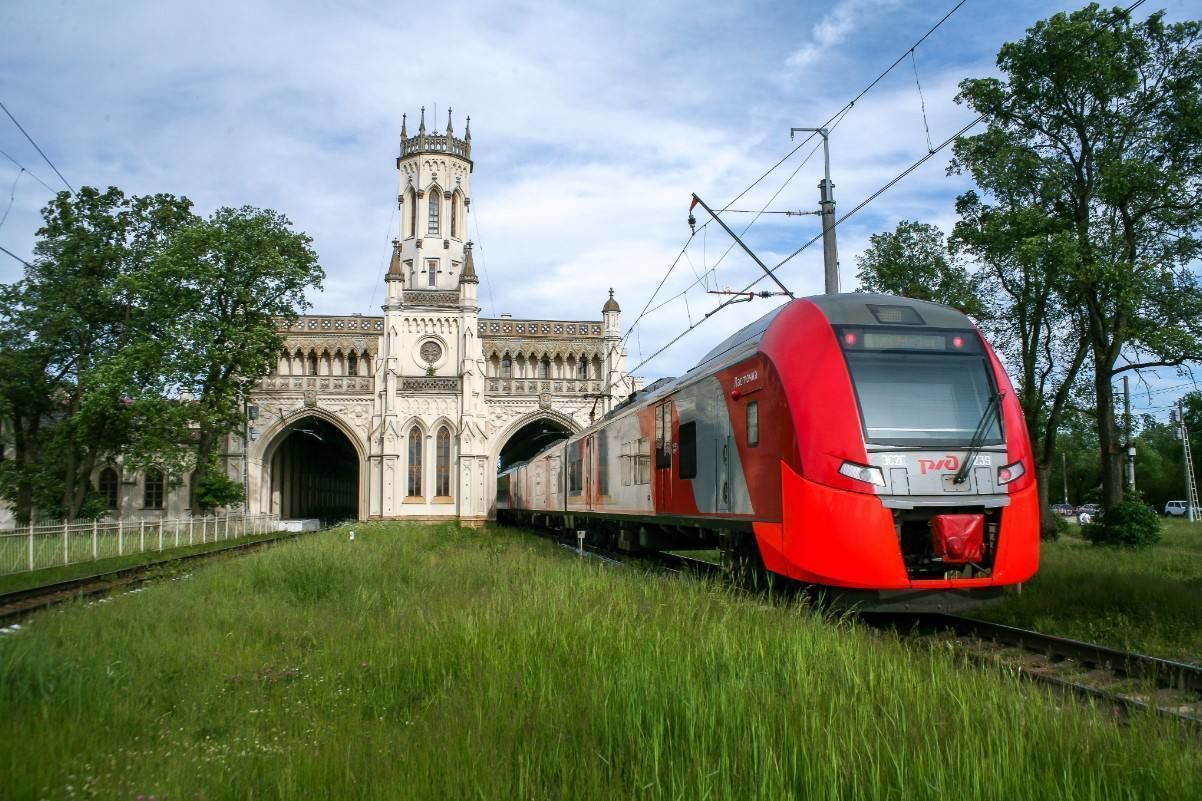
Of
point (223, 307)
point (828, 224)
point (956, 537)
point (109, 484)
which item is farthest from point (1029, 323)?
point (109, 484)

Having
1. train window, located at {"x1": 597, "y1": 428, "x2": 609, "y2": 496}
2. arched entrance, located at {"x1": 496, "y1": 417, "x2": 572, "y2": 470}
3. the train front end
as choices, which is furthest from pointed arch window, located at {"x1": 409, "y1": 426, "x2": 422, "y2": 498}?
the train front end

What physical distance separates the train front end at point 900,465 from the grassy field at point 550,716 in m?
0.96

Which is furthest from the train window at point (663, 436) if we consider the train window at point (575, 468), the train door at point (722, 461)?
the train window at point (575, 468)

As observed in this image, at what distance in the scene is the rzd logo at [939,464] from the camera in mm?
8516

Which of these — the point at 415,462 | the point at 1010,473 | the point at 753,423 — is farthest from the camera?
the point at 415,462

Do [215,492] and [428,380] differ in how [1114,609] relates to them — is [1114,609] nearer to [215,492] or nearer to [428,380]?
[215,492]

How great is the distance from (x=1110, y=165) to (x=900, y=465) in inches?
519

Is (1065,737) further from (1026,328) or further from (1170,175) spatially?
(1026,328)

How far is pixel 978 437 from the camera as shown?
877cm

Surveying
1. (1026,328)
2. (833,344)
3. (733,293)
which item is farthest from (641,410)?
(1026,328)

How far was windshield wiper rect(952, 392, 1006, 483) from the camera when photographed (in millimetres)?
8562

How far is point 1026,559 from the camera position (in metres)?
8.67

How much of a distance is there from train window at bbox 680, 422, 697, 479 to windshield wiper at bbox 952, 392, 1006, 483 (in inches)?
165

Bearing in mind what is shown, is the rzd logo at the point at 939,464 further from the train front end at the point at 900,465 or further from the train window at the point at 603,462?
the train window at the point at 603,462
